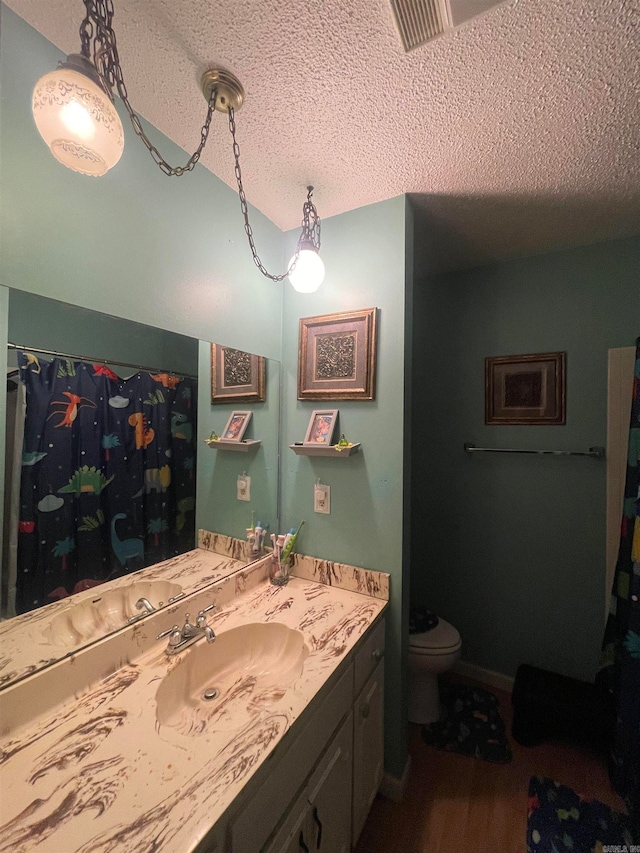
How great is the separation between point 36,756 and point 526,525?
6.83 ft

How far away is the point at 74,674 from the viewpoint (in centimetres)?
77

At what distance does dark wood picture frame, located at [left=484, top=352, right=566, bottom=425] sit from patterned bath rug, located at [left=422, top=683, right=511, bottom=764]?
1529 mm

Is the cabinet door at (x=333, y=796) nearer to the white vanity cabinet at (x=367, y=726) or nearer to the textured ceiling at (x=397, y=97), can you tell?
the white vanity cabinet at (x=367, y=726)

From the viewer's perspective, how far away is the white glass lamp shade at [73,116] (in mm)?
568

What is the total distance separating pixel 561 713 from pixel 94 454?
7.27 feet

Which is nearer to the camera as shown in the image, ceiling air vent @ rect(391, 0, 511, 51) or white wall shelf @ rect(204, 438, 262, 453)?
ceiling air vent @ rect(391, 0, 511, 51)

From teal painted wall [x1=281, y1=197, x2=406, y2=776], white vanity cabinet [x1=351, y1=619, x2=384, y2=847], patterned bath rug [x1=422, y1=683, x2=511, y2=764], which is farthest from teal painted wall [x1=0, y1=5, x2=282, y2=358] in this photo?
patterned bath rug [x1=422, y1=683, x2=511, y2=764]

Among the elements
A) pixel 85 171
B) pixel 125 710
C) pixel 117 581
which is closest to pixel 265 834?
pixel 125 710

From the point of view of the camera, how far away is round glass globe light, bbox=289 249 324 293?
120 cm

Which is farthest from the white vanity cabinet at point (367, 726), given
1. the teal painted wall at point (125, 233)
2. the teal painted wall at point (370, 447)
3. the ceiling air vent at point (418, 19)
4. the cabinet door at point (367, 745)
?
the ceiling air vent at point (418, 19)

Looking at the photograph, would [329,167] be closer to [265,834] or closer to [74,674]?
[74,674]

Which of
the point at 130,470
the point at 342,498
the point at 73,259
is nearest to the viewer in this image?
the point at 73,259

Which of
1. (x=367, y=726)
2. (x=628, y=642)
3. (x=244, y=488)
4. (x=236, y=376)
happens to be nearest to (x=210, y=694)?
(x=367, y=726)

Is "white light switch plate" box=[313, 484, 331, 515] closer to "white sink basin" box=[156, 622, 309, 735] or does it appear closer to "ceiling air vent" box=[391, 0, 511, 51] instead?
"white sink basin" box=[156, 622, 309, 735]
